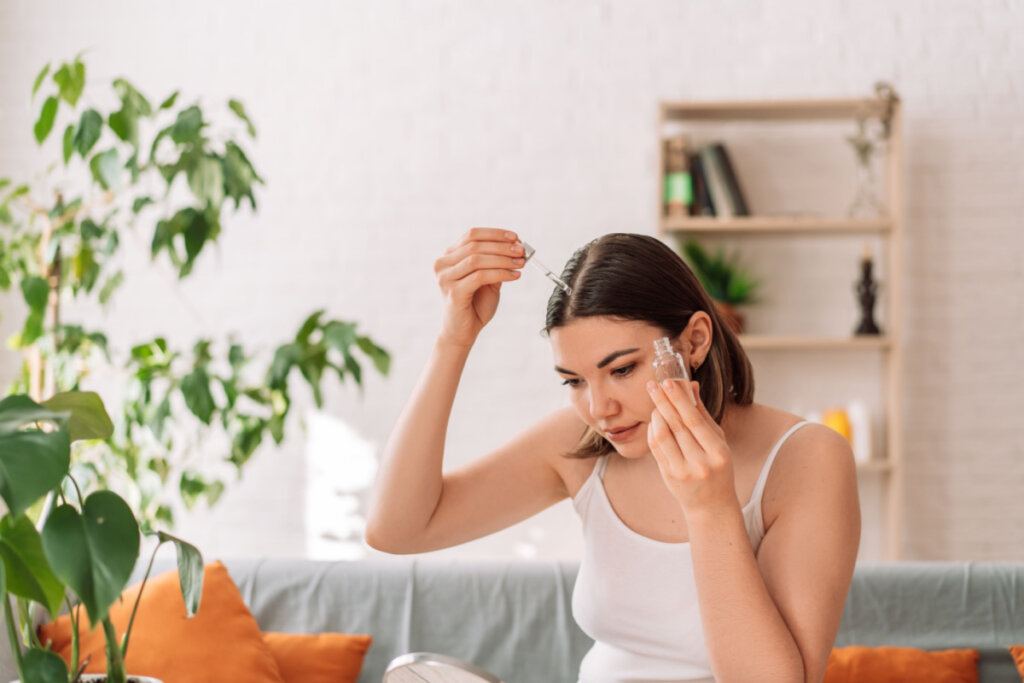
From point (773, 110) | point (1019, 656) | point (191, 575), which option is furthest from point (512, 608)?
point (773, 110)

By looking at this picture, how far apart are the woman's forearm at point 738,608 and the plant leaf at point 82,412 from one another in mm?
730

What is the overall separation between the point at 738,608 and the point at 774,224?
79.5 inches

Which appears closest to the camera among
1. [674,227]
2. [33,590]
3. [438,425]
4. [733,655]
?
[33,590]

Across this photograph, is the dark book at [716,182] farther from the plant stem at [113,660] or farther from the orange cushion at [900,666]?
the plant stem at [113,660]

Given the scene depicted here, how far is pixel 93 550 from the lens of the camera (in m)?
0.83

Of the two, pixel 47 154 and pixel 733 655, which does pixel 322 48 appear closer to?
pixel 47 154

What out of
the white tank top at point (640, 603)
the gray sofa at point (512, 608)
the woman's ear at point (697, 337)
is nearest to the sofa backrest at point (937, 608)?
the gray sofa at point (512, 608)

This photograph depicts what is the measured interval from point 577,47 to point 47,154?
1.97 m

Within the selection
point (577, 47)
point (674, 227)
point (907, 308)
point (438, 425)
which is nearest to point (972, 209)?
point (907, 308)

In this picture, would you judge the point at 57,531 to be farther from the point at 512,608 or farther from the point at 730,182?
the point at 730,182

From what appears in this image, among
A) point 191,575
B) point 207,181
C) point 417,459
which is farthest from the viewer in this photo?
point 207,181

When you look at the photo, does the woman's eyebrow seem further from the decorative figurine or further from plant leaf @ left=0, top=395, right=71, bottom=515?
the decorative figurine

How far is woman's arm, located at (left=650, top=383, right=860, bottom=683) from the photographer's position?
4.07ft

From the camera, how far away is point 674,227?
3135mm
